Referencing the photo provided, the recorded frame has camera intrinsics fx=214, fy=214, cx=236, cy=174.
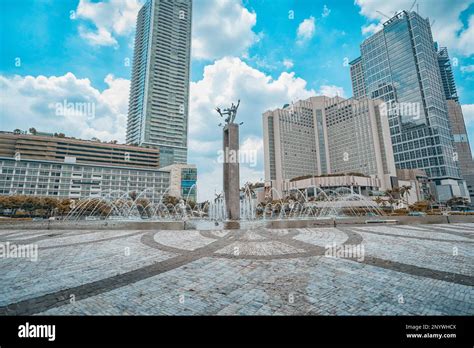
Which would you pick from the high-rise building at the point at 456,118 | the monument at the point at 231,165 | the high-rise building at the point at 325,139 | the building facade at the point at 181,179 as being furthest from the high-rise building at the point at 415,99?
the monument at the point at 231,165

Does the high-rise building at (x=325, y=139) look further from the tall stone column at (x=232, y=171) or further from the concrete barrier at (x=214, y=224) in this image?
the tall stone column at (x=232, y=171)

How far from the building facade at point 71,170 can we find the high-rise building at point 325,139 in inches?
2459

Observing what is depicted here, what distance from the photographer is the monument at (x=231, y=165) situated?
858 inches

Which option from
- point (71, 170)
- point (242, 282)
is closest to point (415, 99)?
point (242, 282)

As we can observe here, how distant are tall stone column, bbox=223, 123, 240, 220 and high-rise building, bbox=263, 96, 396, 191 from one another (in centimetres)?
10214

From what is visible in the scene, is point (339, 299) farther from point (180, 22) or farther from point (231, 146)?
point (180, 22)

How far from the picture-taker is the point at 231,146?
2333cm

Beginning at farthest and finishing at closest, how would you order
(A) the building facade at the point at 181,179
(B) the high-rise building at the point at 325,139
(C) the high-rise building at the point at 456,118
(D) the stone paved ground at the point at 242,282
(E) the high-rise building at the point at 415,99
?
(C) the high-rise building at the point at 456,118 → (E) the high-rise building at the point at 415,99 → (B) the high-rise building at the point at 325,139 → (A) the building facade at the point at 181,179 → (D) the stone paved ground at the point at 242,282

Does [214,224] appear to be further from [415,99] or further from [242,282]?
[415,99]

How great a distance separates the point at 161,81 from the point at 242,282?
538 ft

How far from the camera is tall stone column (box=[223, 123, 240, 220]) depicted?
2176 cm

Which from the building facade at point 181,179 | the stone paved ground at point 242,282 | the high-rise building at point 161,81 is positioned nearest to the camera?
the stone paved ground at point 242,282
